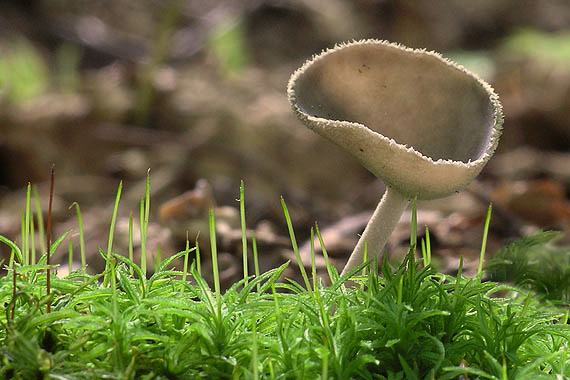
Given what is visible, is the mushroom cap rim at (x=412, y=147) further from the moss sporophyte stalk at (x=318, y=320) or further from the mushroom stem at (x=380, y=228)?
the mushroom stem at (x=380, y=228)

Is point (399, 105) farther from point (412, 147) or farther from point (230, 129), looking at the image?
point (230, 129)

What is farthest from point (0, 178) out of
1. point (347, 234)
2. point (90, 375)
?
point (90, 375)

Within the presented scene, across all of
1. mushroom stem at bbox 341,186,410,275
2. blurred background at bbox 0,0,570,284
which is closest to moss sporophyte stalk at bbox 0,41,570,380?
mushroom stem at bbox 341,186,410,275

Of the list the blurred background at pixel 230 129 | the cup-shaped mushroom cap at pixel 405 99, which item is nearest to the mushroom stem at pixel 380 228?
the cup-shaped mushroom cap at pixel 405 99

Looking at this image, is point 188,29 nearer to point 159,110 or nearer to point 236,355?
point 159,110

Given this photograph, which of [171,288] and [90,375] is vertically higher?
[171,288]

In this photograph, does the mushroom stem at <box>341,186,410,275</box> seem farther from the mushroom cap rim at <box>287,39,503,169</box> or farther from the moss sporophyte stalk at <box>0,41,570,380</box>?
the mushroom cap rim at <box>287,39,503,169</box>
